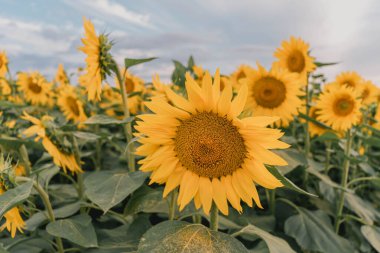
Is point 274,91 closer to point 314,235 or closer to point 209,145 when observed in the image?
point 314,235

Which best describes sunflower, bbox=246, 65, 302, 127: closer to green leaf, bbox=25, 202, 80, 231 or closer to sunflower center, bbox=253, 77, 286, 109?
sunflower center, bbox=253, 77, 286, 109

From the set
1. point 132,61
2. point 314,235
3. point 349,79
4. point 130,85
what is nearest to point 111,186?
A: point 132,61

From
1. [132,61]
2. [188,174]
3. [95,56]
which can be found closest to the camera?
[188,174]

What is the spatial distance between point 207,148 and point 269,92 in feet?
6.98

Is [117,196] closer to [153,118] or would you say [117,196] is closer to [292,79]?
[153,118]

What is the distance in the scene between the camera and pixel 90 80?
8.24ft

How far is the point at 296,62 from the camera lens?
4.12 meters

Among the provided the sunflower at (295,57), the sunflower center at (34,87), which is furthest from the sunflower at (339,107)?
the sunflower center at (34,87)

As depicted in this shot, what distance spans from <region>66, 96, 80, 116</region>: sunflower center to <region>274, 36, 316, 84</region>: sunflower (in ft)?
7.41

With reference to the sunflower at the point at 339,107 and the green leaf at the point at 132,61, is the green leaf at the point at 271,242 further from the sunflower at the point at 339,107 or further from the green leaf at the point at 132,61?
the sunflower at the point at 339,107

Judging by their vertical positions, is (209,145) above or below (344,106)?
above

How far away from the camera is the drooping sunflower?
1526 millimetres

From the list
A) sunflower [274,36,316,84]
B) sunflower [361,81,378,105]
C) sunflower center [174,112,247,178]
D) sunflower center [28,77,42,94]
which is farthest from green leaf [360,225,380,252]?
sunflower center [28,77,42,94]

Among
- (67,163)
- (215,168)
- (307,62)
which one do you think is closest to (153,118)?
(215,168)
